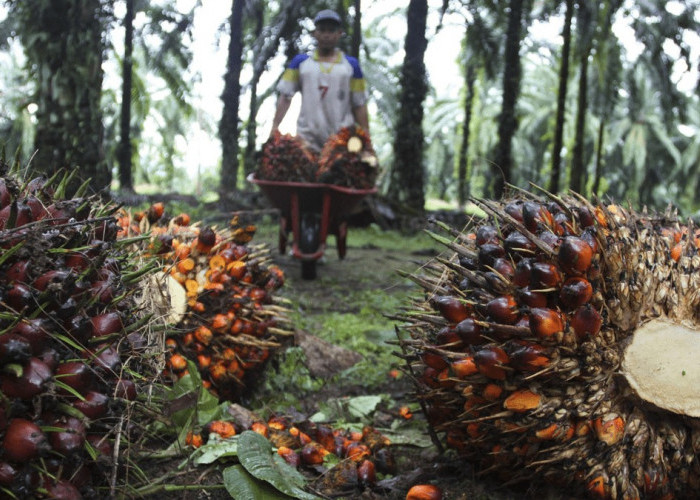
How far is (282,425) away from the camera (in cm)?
249

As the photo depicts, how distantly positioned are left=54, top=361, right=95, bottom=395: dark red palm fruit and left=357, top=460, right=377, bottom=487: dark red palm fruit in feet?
3.68

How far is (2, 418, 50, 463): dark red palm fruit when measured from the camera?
127 centimetres

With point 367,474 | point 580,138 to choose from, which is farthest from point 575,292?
point 580,138

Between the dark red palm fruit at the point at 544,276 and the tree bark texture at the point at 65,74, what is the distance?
421 centimetres

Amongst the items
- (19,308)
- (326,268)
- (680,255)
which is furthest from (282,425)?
(326,268)

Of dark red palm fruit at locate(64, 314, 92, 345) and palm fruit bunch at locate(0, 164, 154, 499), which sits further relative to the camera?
dark red palm fruit at locate(64, 314, 92, 345)

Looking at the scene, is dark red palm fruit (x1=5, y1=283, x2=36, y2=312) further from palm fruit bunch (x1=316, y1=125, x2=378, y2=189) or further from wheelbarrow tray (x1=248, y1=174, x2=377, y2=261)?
palm fruit bunch (x1=316, y1=125, x2=378, y2=189)

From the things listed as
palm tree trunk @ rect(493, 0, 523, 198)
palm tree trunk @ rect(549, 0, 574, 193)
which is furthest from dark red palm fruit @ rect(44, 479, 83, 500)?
palm tree trunk @ rect(549, 0, 574, 193)

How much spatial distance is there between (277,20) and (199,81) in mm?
6589

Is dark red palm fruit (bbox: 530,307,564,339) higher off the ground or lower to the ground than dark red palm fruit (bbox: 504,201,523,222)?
lower

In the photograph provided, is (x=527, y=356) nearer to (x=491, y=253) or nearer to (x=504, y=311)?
(x=504, y=311)

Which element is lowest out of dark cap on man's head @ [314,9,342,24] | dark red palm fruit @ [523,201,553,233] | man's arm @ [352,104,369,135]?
dark red palm fruit @ [523,201,553,233]

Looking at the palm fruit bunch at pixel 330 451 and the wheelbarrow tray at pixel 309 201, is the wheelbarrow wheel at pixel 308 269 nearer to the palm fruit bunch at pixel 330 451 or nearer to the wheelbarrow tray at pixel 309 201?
the wheelbarrow tray at pixel 309 201

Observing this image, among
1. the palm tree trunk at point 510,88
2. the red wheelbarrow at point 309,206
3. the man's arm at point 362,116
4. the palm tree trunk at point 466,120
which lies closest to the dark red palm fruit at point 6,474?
the red wheelbarrow at point 309,206
